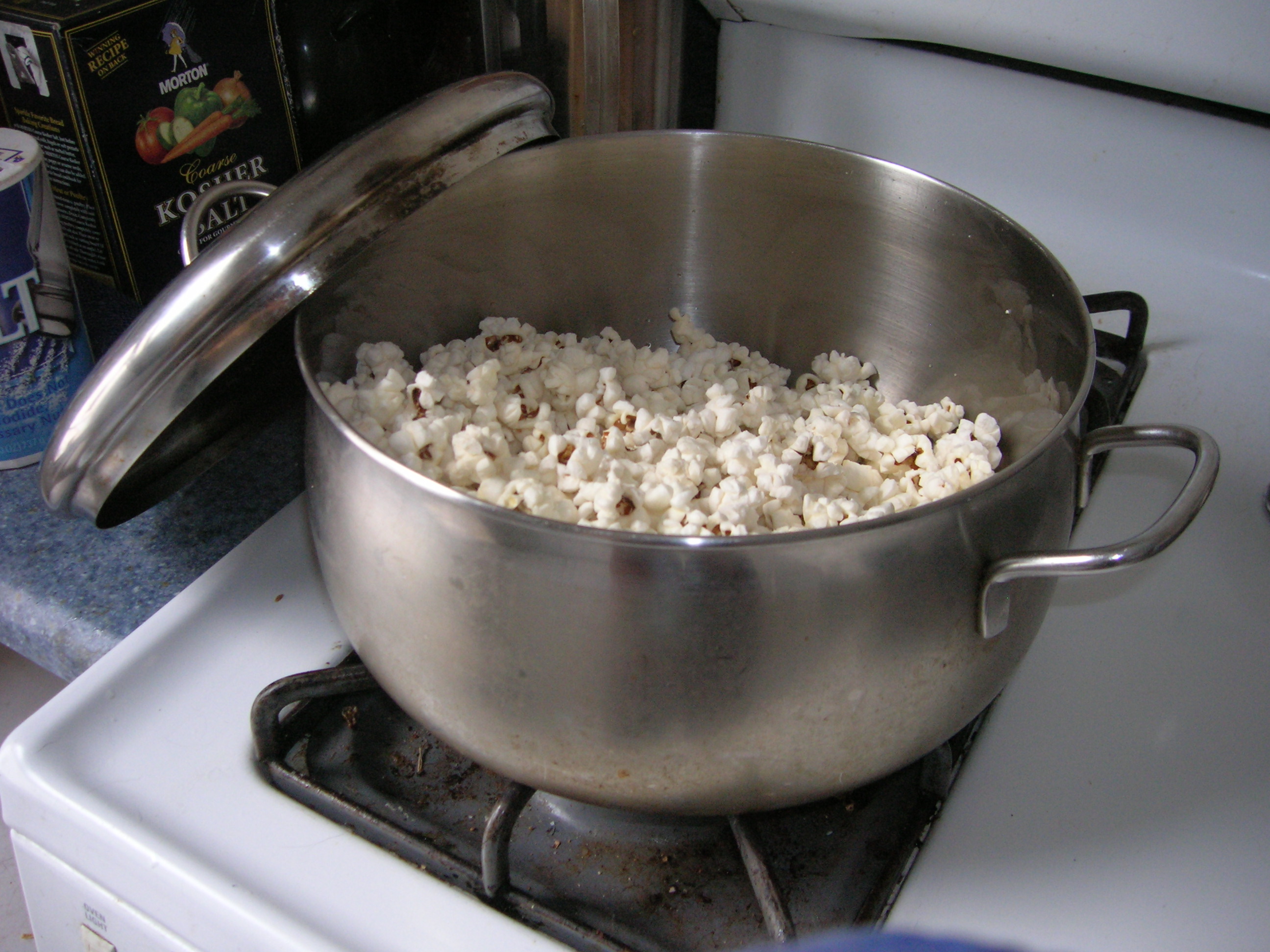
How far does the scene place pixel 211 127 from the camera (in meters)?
0.80

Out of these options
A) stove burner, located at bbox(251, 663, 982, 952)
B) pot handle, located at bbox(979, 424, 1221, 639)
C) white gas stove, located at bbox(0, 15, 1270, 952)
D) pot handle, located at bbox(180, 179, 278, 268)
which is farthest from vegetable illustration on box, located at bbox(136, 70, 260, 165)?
pot handle, located at bbox(979, 424, 1221, 639)

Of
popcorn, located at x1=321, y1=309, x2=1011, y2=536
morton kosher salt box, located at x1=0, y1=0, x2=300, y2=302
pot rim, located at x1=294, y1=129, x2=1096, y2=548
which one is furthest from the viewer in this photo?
morton kosher salt box, located at x1=0, y1=0, x2=300, y2=302

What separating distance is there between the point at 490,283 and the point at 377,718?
316 mm

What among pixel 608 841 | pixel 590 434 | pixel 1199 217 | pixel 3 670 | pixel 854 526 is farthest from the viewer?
pixel 3 670

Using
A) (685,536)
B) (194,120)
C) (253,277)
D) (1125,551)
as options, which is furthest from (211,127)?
(1125,551)

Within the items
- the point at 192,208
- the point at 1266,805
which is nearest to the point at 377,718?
the point at 192,208

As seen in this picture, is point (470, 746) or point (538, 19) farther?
point (538, 19)

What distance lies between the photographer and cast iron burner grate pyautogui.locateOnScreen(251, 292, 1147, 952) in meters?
0.49

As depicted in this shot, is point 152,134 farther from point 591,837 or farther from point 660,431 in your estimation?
point 591,837

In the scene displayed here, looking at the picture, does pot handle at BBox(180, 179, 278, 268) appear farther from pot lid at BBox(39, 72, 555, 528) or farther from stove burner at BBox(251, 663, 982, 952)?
stove burner at BBox(251, 663, 982, 952)

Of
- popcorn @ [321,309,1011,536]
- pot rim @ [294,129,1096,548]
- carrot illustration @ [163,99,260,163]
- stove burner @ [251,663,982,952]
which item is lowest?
stove burner @ [251,663,982,952]

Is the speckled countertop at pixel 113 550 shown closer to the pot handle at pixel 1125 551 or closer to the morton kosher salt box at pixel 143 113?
the morton kosher salt box at pixel 143 113

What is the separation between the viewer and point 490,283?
75cm

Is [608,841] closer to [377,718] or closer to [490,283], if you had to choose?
[377,718]
